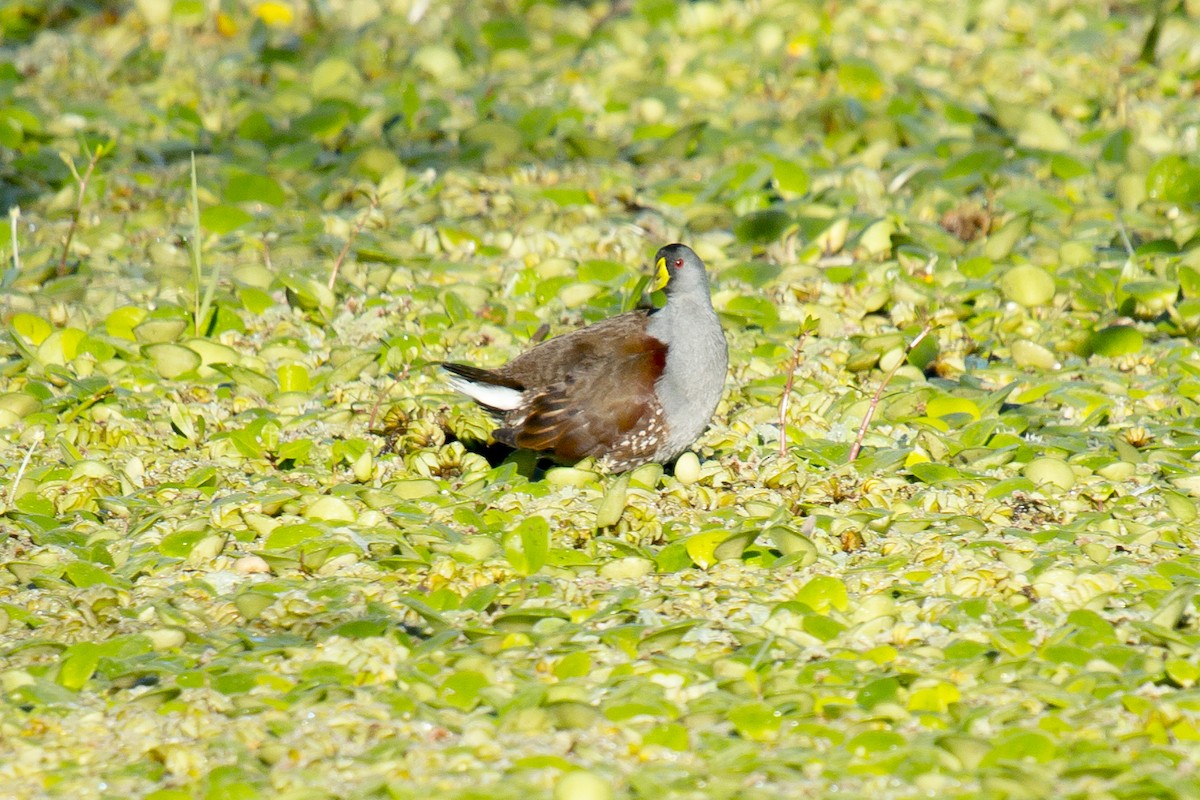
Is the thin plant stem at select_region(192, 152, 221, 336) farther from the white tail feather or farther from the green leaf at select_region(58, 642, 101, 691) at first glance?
the green leaf at select_region(58, 642, 101, 691)

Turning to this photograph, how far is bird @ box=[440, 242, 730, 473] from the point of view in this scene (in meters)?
5.15

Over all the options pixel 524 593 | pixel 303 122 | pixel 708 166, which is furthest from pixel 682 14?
pixel 524 593

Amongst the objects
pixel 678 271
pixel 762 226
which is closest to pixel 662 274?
pixel 678 271

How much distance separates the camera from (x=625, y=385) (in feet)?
17.0

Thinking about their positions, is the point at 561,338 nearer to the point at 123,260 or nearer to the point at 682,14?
the point at 123,260

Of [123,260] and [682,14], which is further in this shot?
[682,14]

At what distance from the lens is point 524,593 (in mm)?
4418

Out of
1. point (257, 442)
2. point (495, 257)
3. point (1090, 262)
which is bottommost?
point (257, 442)

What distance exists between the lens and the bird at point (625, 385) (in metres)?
5.15

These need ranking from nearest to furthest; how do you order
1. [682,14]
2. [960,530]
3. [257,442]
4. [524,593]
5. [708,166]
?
1. [524,593]
2. [960,530]
3. [257,442]
4. [708,166]
5. [682,14]

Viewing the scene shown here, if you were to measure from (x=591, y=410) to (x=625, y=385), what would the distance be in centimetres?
16

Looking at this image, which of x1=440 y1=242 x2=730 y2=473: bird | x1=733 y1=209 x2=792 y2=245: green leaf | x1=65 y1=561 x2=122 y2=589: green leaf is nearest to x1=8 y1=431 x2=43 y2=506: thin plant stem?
x1=65 y1=561 x2=122 y2=589: green leaf

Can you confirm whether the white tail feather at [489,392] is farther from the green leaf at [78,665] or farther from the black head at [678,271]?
the green leaf at [78,665]

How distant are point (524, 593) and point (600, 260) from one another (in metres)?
2.76
